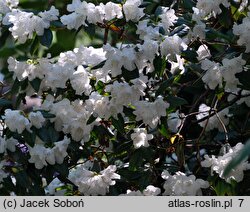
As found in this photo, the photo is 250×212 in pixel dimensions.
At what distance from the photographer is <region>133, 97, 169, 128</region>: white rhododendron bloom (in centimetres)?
212

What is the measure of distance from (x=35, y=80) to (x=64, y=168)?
0.30m

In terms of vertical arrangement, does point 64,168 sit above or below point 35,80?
below

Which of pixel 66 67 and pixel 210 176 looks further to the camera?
pixel 66 67

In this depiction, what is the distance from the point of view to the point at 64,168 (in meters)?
2.17

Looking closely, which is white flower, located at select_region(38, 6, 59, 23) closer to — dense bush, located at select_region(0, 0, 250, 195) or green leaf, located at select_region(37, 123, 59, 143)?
dense bush, located at select_region(0, 0, 250, 195)

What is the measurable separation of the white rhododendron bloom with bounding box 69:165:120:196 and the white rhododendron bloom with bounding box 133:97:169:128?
0.18m

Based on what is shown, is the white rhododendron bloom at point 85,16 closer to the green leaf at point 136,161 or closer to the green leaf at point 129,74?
the green leaf at point 129,74

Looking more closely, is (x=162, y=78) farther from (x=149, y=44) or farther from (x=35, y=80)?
(x=35, y=80)

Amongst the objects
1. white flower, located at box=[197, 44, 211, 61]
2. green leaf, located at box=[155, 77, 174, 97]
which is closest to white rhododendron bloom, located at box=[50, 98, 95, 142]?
green leaf, located at box=[155, 77, 174, 97]

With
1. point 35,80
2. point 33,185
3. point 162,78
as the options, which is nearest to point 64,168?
point 33,185


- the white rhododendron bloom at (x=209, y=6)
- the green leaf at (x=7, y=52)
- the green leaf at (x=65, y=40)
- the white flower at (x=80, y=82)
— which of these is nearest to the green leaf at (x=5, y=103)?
the white flower at (x=80, y=82)

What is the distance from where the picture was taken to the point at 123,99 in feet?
6.96

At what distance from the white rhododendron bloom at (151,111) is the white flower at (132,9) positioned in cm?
30

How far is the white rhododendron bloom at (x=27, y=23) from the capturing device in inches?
89.9
